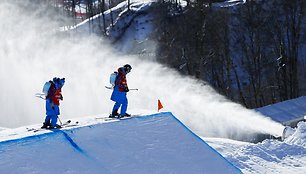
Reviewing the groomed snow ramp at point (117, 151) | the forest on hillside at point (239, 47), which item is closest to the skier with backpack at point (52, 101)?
the groomed snow ramp at point (117, 151)

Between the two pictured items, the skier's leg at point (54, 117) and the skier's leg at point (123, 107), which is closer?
the skier's leg at point (54, 117)

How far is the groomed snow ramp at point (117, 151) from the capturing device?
24.0 ft

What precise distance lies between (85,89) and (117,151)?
1900 centimetres

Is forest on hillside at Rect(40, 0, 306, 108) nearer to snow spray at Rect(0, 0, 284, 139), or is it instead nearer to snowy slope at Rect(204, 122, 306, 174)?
snow spray at Rect(0, 0, 284, 139)

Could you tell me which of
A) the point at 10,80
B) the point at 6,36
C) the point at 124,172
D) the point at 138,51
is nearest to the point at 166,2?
the point at 138,51

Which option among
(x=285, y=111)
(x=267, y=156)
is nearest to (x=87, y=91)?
(x=285, y=111)

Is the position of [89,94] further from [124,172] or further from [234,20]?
[234,20]

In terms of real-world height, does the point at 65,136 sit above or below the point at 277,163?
above

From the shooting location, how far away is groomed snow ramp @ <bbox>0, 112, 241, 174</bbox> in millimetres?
7301

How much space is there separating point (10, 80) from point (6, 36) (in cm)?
476

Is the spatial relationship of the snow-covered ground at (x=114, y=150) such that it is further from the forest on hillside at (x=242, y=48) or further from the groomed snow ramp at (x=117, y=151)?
the forest on hillside at (x=242, y=48)

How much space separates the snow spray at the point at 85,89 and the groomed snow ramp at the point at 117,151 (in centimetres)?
1001

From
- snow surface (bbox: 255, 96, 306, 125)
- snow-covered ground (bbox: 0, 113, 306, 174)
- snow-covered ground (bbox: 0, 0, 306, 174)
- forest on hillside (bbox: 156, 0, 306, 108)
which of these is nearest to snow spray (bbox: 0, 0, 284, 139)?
snow-covered ground (bbox: 0, 0, 306, 174)

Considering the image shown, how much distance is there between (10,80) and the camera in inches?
1053
